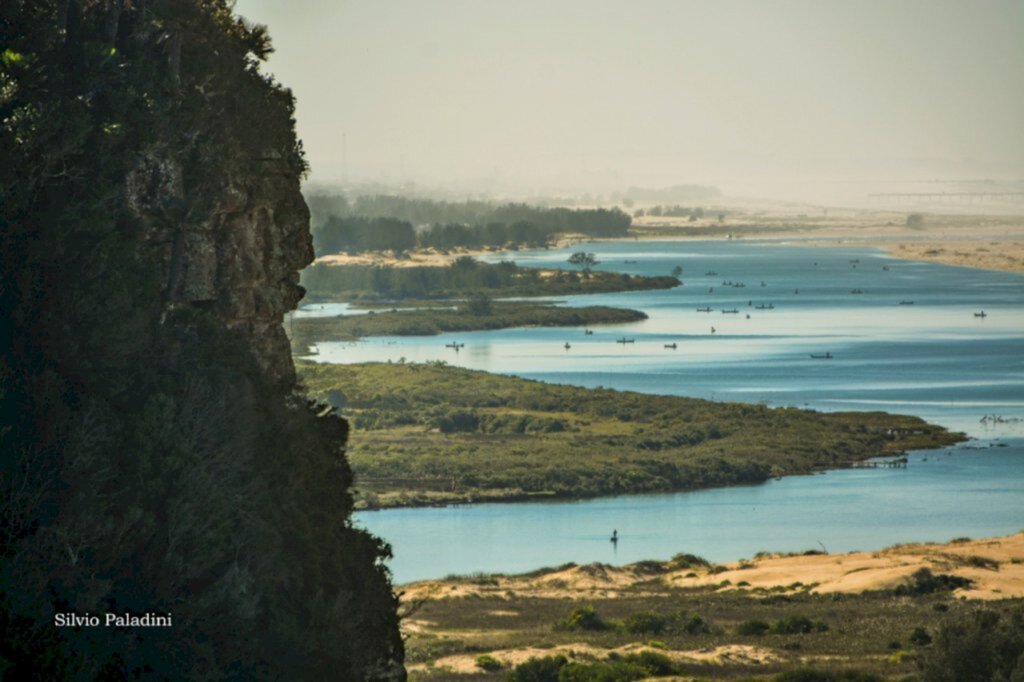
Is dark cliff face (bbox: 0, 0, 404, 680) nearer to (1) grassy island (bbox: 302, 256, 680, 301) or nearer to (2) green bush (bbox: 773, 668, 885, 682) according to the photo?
(2) green bush (bbox: 773, 668, 885, 682)

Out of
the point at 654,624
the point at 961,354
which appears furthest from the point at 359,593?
the point at 961,354

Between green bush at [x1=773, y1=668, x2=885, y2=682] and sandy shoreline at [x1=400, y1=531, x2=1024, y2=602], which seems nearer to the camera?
green bush at [x1=773, y1=668, x2=885, y2=682]

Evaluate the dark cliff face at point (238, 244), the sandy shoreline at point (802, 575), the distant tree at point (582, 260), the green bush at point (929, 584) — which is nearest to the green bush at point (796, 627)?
the green bush at point (929, 584)

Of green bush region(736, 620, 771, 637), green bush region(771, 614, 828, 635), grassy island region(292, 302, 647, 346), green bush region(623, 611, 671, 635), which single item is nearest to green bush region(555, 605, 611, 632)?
green bush region(623, 611, 671, 635)

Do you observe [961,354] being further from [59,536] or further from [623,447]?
[59,536]

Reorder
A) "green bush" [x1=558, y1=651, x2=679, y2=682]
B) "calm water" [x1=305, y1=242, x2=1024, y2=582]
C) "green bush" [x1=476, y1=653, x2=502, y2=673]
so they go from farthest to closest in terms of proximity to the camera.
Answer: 1. "calm water" [x1=305, y1=242, x2=1024, y2=582]
2. "green bush" [x1=476, y1=653, x2=502, y2=673]
3. "green bush" [x1=558, y1=651, x2=679, y2=682]

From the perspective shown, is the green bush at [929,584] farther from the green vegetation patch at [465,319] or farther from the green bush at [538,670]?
the green vegetation patch at [465,319]
